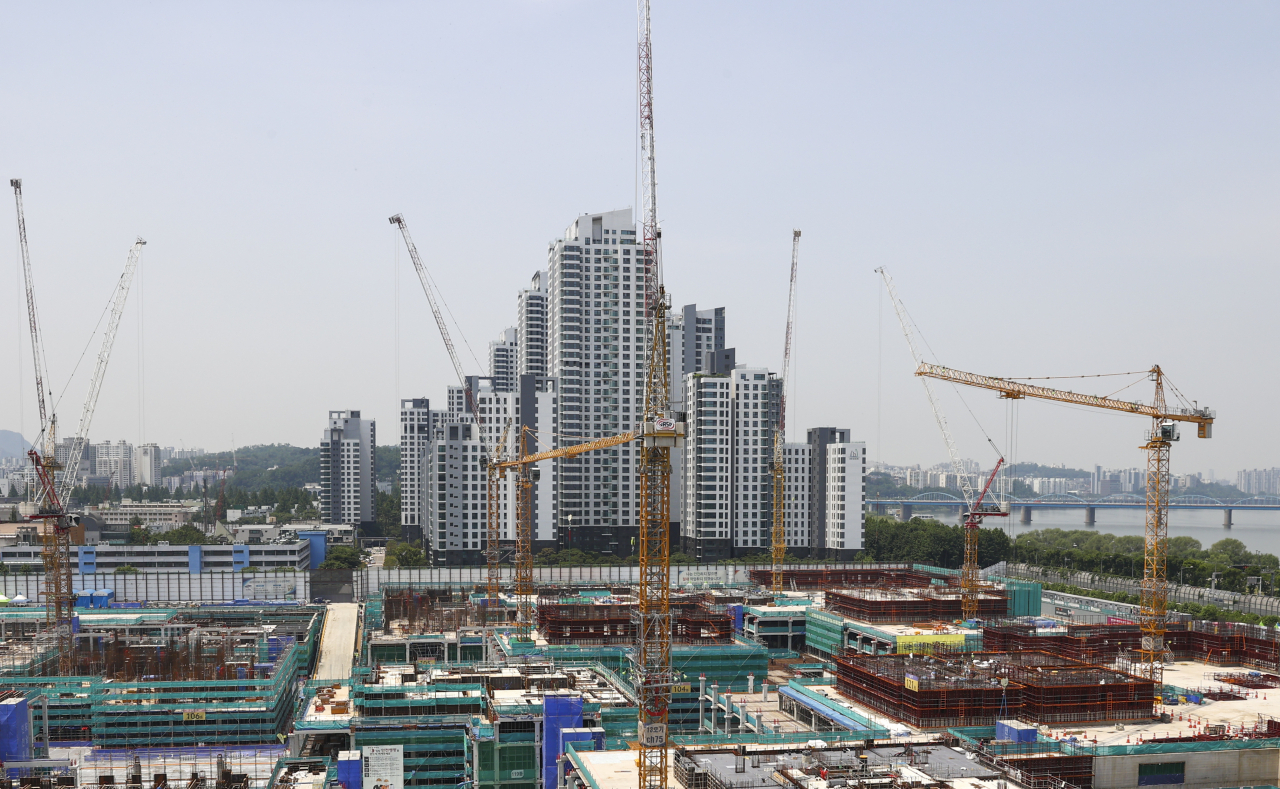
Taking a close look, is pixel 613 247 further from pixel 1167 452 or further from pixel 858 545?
pixel 1167 452

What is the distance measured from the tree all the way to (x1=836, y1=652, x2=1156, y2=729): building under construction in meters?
55.5

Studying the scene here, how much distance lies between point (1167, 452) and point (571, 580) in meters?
42.7

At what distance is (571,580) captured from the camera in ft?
257

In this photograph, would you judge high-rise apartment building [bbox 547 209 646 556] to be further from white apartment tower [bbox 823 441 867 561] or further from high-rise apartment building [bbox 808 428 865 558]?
white apartment tower [bbox 823 441 867 561]

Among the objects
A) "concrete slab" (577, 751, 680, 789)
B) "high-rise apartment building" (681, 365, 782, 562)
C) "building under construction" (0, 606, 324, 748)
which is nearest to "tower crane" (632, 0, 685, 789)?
"concrete slab" (577, 751, 680, 789)

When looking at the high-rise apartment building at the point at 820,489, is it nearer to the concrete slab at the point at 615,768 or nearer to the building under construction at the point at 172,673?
the building under construction at the point at 172,673

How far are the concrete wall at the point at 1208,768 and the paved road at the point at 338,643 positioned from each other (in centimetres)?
3268

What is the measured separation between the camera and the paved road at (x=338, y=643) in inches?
2085

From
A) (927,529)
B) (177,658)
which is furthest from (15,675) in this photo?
(927,529)

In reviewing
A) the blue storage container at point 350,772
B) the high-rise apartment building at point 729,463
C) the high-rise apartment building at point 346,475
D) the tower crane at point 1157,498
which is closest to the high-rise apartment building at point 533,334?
the high-rise apartment building at point 729,463

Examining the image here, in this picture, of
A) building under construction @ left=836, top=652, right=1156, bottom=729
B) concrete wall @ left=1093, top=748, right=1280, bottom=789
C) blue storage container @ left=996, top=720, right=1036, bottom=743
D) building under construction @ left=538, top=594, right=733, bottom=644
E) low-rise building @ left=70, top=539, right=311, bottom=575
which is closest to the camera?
concrete wall @ left=1093, top=748, right=1280, bottom=789

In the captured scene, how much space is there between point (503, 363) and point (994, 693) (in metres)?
94.4

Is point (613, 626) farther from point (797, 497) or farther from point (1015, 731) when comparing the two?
point (797, 497)

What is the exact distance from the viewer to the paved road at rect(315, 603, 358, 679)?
53.0 m
